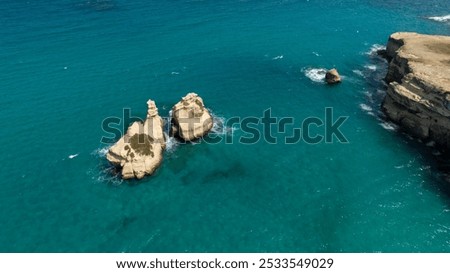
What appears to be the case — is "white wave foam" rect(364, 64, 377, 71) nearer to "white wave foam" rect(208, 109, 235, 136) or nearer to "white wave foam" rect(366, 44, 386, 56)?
"white wave foam" rect(366, 44, 386, 56)

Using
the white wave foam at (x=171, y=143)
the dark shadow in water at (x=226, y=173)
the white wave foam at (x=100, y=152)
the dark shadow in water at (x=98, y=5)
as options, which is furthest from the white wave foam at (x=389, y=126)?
the dark shadow in water at (x=98, y=5)

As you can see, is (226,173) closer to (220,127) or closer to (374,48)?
(220,127)

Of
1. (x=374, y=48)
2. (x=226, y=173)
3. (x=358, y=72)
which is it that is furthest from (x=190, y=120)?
(x=374, y=48)

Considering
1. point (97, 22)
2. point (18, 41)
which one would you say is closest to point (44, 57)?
point (18, 41)

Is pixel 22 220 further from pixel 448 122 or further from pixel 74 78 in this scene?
pixel 448 122

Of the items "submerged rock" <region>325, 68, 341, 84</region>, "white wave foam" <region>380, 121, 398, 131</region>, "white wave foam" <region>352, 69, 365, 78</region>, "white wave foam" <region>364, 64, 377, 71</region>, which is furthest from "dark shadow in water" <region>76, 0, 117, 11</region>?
"white wave foam" <region>380, 121, 398, 131</region>

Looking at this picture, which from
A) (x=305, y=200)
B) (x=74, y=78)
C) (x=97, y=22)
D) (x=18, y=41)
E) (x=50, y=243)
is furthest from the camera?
(x=97, y=22)

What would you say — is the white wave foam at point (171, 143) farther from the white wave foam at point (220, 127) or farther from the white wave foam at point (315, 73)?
the white wave foam at point (315, 73)
